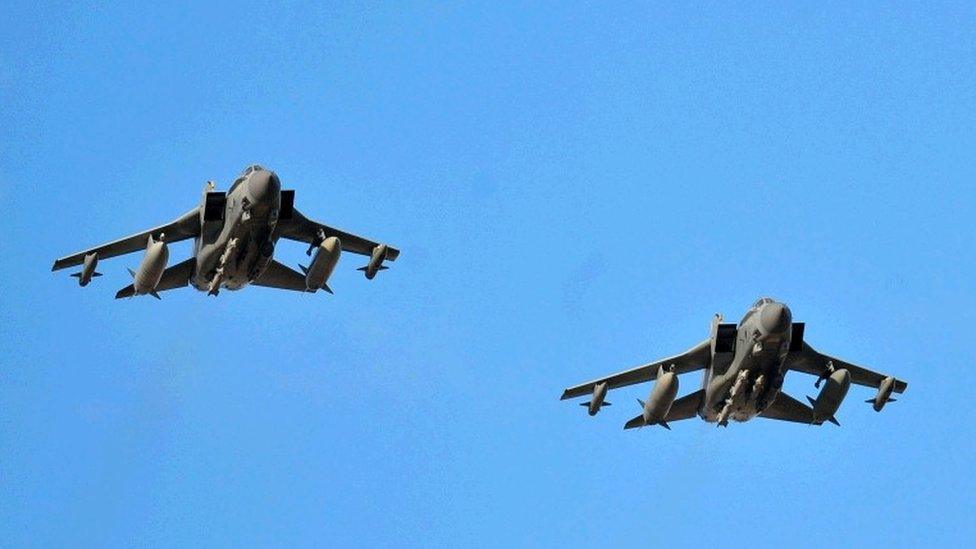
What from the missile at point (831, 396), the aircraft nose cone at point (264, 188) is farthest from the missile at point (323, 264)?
the missile at point (831, 396)

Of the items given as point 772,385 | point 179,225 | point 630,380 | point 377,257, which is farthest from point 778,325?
point 179,225

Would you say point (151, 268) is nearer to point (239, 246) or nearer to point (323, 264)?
point (239, 246)

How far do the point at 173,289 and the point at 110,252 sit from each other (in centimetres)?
291

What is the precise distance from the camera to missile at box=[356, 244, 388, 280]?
92562 millimetres

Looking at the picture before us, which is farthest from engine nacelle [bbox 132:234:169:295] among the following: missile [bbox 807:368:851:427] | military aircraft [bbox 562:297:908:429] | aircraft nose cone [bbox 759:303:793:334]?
missile [bbox 807:368:851:427]

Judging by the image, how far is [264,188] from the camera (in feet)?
281

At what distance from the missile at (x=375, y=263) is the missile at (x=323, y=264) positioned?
84.0 inches

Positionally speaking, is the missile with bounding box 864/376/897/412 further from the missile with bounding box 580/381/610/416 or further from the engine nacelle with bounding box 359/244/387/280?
the engine nacelle with bounding box 359/244/387/280

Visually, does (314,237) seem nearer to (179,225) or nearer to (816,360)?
(179,225)

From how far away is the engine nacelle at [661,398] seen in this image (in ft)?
291

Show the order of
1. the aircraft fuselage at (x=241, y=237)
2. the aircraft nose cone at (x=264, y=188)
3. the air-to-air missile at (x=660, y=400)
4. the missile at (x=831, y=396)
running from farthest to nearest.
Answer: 1. the missile at (x=831, y=396)
2. the air-to-air missile at (x=660, y=400)
3. the aircraft fuselage at (x=241, y=237)
4. the aircraft nose cone at (x=264, y=188)

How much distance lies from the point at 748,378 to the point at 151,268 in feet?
75.1

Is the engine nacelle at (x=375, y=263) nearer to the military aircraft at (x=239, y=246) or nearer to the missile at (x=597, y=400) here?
the military aircraft at (x=239, y=246)

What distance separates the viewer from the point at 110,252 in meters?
92.1
